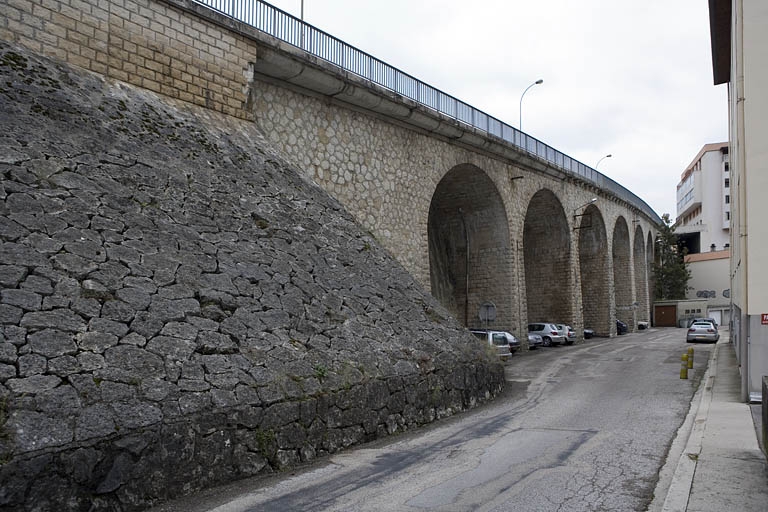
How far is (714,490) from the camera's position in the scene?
6.30 meters

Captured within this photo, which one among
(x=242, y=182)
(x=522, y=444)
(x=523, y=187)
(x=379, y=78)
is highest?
(x=379, y=78)

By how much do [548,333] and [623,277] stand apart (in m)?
20.4

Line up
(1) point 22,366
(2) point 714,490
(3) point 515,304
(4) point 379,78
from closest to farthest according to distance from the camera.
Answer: (1) point 22,366 → (2) point 714,490 → (4) point 379,78 → (3) point 515,304

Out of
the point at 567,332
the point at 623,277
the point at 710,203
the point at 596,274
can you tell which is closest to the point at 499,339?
the point at 567,332

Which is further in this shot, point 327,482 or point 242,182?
point 242,182

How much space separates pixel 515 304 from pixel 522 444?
17.0m

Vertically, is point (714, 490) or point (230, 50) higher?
point (230, 50)

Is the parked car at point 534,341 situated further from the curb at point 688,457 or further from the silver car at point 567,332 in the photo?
the curb at point 688,457

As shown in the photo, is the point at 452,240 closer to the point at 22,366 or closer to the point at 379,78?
the point at 379,78

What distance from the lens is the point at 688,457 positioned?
7750 millimetres

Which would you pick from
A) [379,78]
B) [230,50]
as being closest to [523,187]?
[379,78]

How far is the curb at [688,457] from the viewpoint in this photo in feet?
19.4

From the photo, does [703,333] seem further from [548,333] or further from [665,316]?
[665,316]

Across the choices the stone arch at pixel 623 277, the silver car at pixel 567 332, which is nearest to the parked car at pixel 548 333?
the silver car at pixel 567 332
